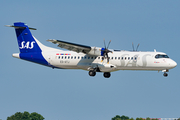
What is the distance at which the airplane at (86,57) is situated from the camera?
41.8 metres

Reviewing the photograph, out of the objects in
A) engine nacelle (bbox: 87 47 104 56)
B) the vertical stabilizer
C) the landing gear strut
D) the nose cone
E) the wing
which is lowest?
the landing gear strut

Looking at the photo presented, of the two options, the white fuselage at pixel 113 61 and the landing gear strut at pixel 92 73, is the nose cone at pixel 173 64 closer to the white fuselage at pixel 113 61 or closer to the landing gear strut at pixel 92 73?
the white fuselage at pixel 113 61

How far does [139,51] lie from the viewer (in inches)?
1709

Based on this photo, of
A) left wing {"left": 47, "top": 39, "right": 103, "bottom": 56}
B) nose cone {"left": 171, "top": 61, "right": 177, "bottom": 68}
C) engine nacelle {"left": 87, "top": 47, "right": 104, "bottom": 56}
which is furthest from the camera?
engine nacelle {"left": 87, "top": 47, "right": 104, "bottom": 56}

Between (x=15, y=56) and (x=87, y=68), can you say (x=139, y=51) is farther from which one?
(x=15, y=56)

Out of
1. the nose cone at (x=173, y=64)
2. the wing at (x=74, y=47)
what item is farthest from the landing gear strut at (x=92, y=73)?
the nose cone at (x=173, y=64)

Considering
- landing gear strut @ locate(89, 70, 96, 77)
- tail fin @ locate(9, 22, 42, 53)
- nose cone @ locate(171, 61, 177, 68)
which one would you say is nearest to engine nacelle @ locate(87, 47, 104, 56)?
landing gear strut @ locate(89, 70, 96, 77)

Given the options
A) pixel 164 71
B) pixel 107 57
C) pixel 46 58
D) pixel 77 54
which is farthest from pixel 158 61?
pixel 46 58

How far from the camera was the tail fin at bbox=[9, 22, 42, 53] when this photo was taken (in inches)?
A: 1818

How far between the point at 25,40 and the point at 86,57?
27.2 feet

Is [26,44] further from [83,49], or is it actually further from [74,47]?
[83,49]

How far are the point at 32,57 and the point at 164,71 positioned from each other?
1591 cm

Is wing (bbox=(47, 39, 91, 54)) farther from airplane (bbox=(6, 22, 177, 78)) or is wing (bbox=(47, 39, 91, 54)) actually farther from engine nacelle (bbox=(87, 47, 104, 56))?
engine nacelle (bbox=(87, 47, 104, 56))

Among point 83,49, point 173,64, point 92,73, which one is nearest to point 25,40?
point 83,49
